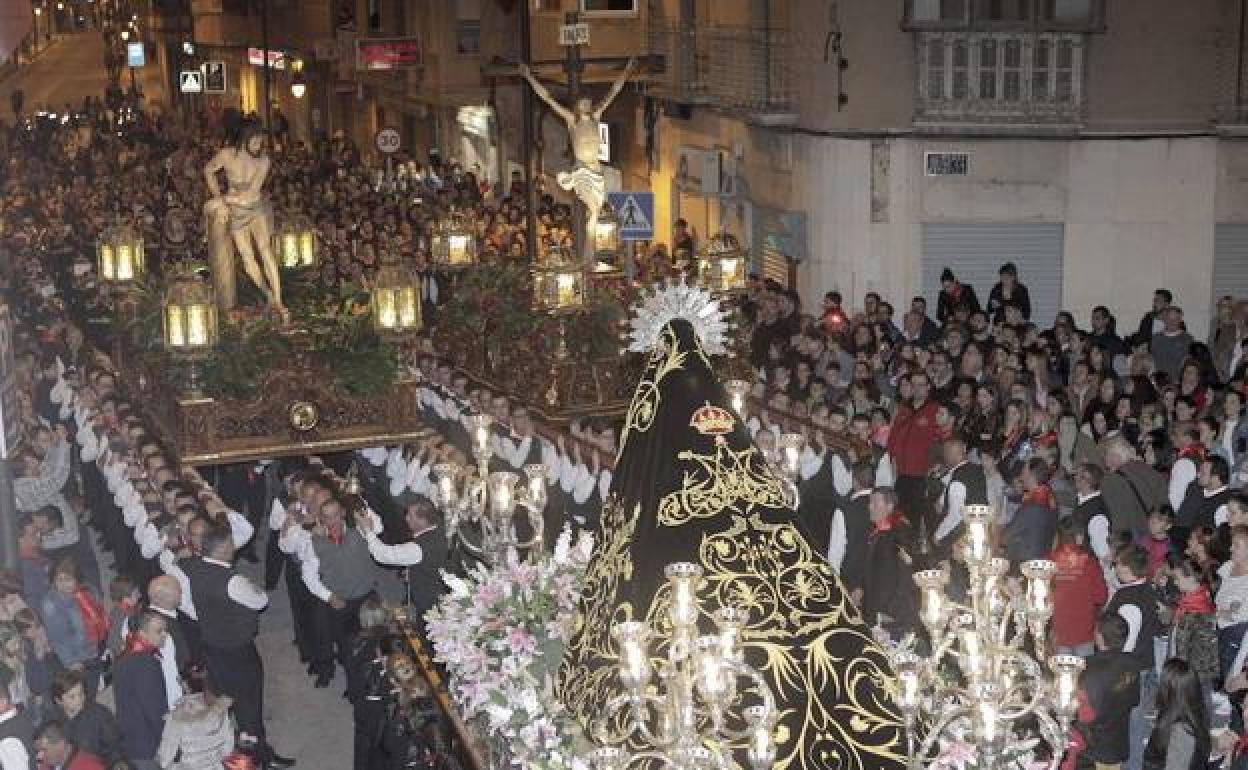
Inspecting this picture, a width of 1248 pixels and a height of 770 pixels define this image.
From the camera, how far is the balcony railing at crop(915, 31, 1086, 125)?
23375mm

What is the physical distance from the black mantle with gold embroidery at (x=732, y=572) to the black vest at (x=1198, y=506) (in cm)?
627

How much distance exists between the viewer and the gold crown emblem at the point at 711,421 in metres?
7.71

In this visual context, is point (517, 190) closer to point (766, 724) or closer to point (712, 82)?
point (712, 82)

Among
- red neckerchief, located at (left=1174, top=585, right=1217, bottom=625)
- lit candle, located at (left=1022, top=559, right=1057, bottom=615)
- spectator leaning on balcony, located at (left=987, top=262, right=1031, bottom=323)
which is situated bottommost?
red neckerchief, located at (left=1174, top=585, right=1217, bottom=625)

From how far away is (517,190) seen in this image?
32281mm

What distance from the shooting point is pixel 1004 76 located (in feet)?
77.0

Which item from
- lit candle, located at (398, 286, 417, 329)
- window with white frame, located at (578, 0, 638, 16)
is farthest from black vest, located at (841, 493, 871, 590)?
window with white frame, located at (578, 0, 638, 16)

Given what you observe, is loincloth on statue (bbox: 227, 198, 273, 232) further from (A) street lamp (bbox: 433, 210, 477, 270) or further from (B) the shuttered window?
(B) the shuttered window

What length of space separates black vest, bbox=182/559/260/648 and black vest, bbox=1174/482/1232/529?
631 cm

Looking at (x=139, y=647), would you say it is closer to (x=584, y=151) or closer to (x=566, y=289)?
(x=566, y=289)

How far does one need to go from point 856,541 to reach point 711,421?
633 cm

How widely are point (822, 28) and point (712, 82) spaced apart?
391cm

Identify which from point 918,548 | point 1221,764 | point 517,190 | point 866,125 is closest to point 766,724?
point 1221,764

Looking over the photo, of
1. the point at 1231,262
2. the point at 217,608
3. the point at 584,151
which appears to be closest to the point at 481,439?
the point at 217,608
